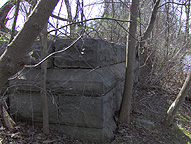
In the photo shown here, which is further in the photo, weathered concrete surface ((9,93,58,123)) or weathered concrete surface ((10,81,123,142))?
weathered concrete surface ((9,93,58,123))

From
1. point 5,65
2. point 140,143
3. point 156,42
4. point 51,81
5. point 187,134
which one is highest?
point 156,42

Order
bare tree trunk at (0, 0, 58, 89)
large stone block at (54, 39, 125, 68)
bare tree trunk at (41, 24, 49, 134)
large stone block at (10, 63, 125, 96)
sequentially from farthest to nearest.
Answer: large stone block at (54, 39, 125, 68)
large stone block at (10, 63, 125, 96)
bare tree trunk at (41, 24, 49, 134)
bare tree trunk at (0, 0, 58, 89)

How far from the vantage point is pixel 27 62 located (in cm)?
153

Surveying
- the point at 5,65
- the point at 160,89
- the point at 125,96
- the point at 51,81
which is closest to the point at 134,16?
the point at 125,96

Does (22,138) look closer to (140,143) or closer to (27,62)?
(27,62)

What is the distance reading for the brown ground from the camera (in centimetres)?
257

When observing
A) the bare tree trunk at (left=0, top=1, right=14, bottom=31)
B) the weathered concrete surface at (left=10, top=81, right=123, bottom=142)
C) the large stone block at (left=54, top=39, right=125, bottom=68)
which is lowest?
the weathered concrete surface at (left=10, top=81, right=123, bottom=142)

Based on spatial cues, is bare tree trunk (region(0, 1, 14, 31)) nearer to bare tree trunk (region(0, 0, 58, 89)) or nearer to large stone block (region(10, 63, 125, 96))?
large stone block (region(10, 63, 125, 96))

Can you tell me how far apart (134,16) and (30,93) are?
7.37 feet

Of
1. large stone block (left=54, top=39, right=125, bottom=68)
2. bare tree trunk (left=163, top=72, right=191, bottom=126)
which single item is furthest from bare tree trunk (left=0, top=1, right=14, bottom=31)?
bare tree trunk (left=163, top=72, right=191, bottom=126)

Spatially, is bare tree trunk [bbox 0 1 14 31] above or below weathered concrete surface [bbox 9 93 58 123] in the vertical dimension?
above

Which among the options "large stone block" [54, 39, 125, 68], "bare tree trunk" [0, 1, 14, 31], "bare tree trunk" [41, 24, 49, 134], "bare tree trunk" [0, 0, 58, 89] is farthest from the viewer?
"bare tree trunk" [0, 1, 14, 31]

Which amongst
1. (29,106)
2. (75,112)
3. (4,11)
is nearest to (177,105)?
(75,112)

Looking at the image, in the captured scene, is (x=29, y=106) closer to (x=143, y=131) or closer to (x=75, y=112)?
(x=75, y=112)
